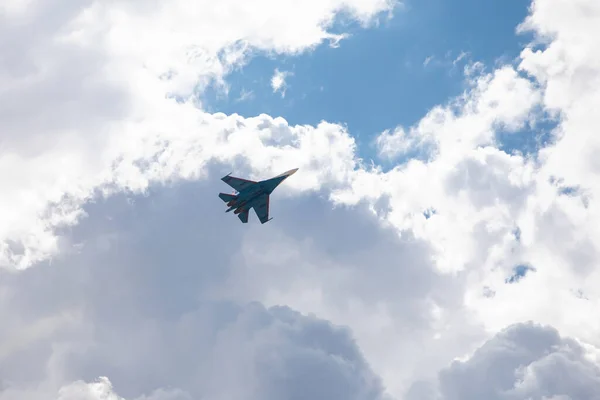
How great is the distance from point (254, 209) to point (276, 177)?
39.3ft

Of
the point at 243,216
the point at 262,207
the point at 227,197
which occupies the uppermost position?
the point at 227,197

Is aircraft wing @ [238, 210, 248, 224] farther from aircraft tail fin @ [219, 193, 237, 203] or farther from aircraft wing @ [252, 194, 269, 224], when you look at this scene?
aircraft tail fin @ [219, 193, 237, 203]

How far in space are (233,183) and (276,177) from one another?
1201cm

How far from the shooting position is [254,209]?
185 meters

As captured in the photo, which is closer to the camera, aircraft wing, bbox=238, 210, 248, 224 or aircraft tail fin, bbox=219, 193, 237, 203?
aircraft tail fin, bbox=219, 193, 237, 203

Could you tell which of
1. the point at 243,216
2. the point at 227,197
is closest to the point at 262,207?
the point at 243,216

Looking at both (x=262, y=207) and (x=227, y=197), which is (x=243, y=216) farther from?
(x=227, y=197)

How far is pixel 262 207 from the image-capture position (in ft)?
610

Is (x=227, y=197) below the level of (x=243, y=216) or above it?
above

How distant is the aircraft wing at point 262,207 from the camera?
184m

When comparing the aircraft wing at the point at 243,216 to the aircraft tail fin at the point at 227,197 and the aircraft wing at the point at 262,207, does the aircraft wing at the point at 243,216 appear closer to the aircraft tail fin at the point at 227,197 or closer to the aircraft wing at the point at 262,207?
the aircraft wing at the point at 262,207

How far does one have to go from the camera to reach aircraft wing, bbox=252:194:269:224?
184250 millimetres

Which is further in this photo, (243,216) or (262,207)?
(262,207)

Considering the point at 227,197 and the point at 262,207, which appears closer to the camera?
the point at 227,197
